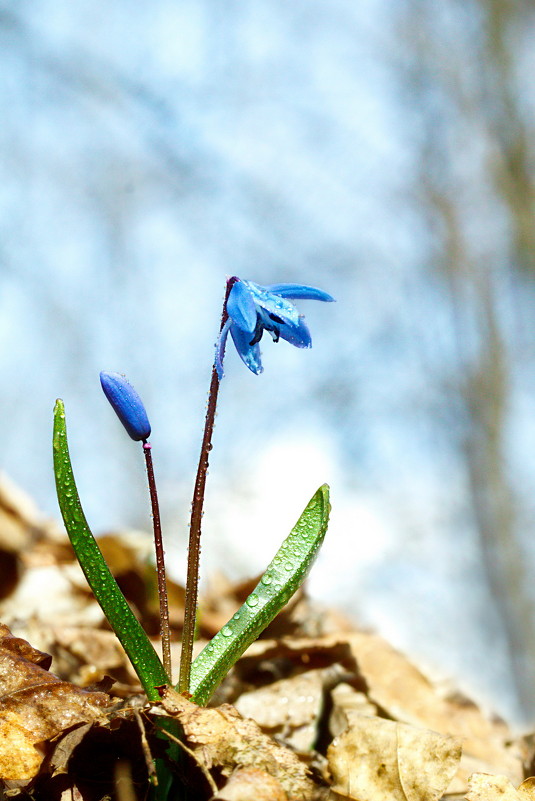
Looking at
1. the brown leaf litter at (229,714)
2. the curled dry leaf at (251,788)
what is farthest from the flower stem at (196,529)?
the curled dry leaf at (251,788)

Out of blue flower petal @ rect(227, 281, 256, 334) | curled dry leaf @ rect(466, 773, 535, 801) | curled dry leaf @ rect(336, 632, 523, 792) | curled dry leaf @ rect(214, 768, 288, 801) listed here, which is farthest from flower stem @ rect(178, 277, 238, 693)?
curled dry leaf @ rect(336, 632, 523, 792)

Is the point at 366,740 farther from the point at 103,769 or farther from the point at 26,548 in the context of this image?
the point at 26,548

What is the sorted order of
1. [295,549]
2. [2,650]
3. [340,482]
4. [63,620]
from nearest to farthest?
[2,650], [295,549], [63,620], [340,482]

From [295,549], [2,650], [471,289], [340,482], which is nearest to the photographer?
[2,650]

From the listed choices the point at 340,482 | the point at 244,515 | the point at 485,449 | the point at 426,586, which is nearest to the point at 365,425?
the point at 340,482

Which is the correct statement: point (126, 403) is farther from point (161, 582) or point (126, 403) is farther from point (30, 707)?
point (30, 707)

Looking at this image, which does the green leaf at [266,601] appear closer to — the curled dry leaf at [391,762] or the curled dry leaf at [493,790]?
the curled dry leaf at [391,762]
